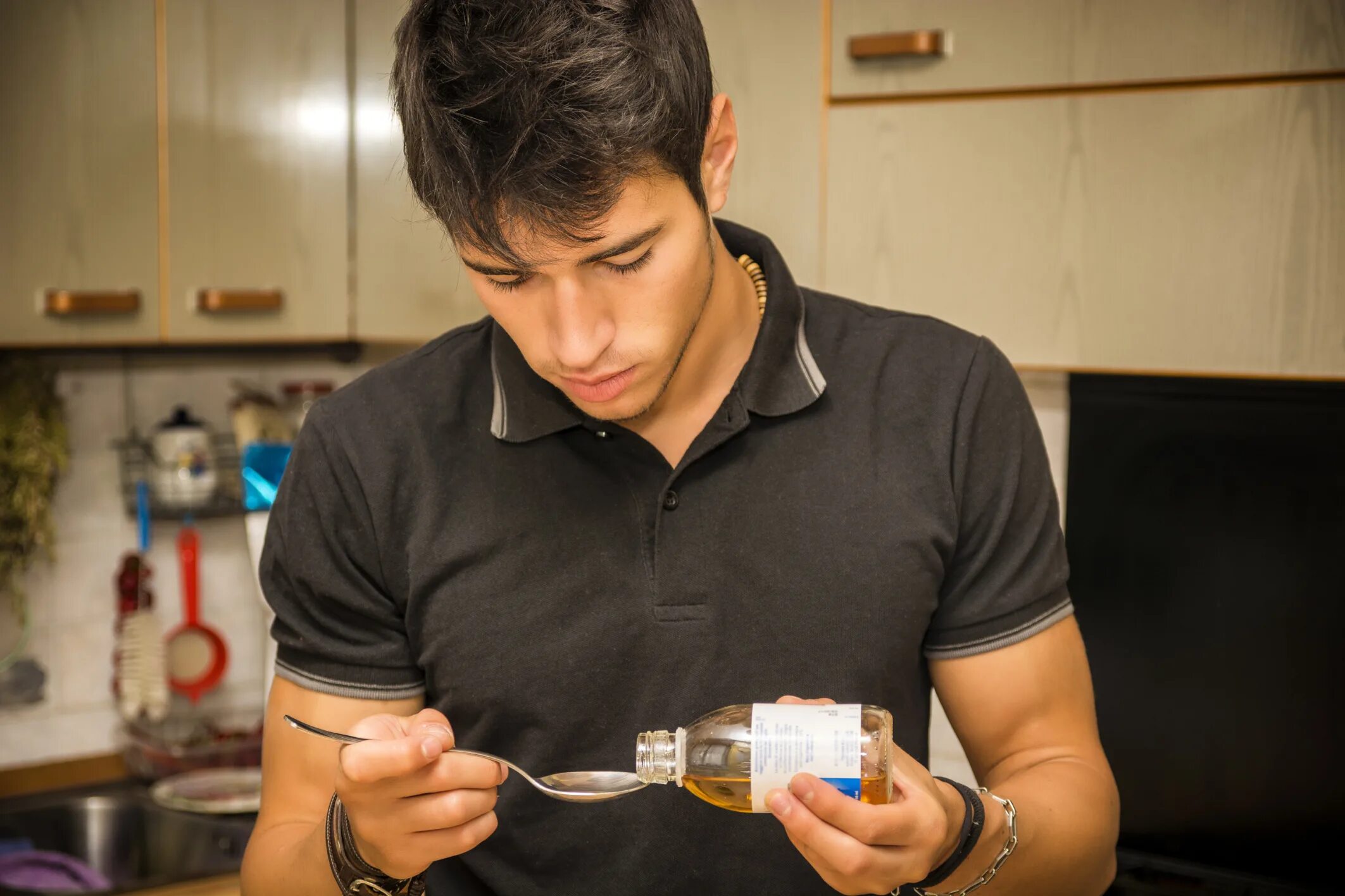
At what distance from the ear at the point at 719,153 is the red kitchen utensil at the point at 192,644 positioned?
166 centimetres

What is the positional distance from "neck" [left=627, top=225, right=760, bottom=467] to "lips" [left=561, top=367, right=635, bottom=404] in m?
0.15

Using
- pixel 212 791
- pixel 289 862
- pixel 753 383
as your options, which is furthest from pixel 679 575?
pixel 212 791

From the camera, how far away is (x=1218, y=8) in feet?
4.98

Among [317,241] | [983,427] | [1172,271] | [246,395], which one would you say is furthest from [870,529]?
[246,395]

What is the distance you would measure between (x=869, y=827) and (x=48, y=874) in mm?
1753

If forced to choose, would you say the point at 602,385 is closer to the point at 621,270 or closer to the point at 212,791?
the point at 621,270

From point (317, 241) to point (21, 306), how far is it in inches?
18.4

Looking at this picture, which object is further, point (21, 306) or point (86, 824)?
point (86, 824)

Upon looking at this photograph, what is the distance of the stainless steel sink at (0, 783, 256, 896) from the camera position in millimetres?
2172

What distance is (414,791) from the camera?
930 millimetres

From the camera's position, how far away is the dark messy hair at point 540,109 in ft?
3.14

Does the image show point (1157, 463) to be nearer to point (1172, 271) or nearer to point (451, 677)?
point (1172, 271)

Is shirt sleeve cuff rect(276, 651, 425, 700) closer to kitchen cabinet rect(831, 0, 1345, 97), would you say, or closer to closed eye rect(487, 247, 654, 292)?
closed eye rect(487, 247, 654, 292)

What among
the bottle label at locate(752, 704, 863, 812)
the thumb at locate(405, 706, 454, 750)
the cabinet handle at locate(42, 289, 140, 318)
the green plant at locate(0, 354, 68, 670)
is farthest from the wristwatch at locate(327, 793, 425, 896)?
the green plant at locate(0, 354, 68, 670)
